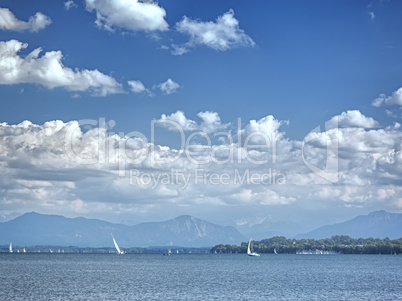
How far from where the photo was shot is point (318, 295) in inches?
3482

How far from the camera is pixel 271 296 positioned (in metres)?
87.0

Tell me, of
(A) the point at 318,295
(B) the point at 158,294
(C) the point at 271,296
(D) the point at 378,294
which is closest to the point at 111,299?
(B) the point at 158,294

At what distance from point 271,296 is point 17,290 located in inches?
1694

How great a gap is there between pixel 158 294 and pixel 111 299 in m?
10.4

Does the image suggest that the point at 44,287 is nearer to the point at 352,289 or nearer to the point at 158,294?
the point at 158,294

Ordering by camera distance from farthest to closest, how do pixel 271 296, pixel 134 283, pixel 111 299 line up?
pixel 134 283 → pixel 271 296 → pixel 111 299

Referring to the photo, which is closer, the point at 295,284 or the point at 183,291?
the point at 183,291

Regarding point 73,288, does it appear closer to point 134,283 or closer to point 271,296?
point 134,283

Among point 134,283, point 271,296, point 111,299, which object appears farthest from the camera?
point 134,283

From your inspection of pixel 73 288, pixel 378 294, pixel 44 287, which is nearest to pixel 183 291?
pixel 73 288

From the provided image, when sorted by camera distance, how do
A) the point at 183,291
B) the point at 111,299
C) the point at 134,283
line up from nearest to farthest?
the point at 111,299, the point at 183,291, the point at 134,283

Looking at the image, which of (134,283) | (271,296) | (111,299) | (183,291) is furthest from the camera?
(134,283)

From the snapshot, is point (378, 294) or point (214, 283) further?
point (214, 283)

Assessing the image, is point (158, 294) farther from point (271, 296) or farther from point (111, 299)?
point (271, 296)
